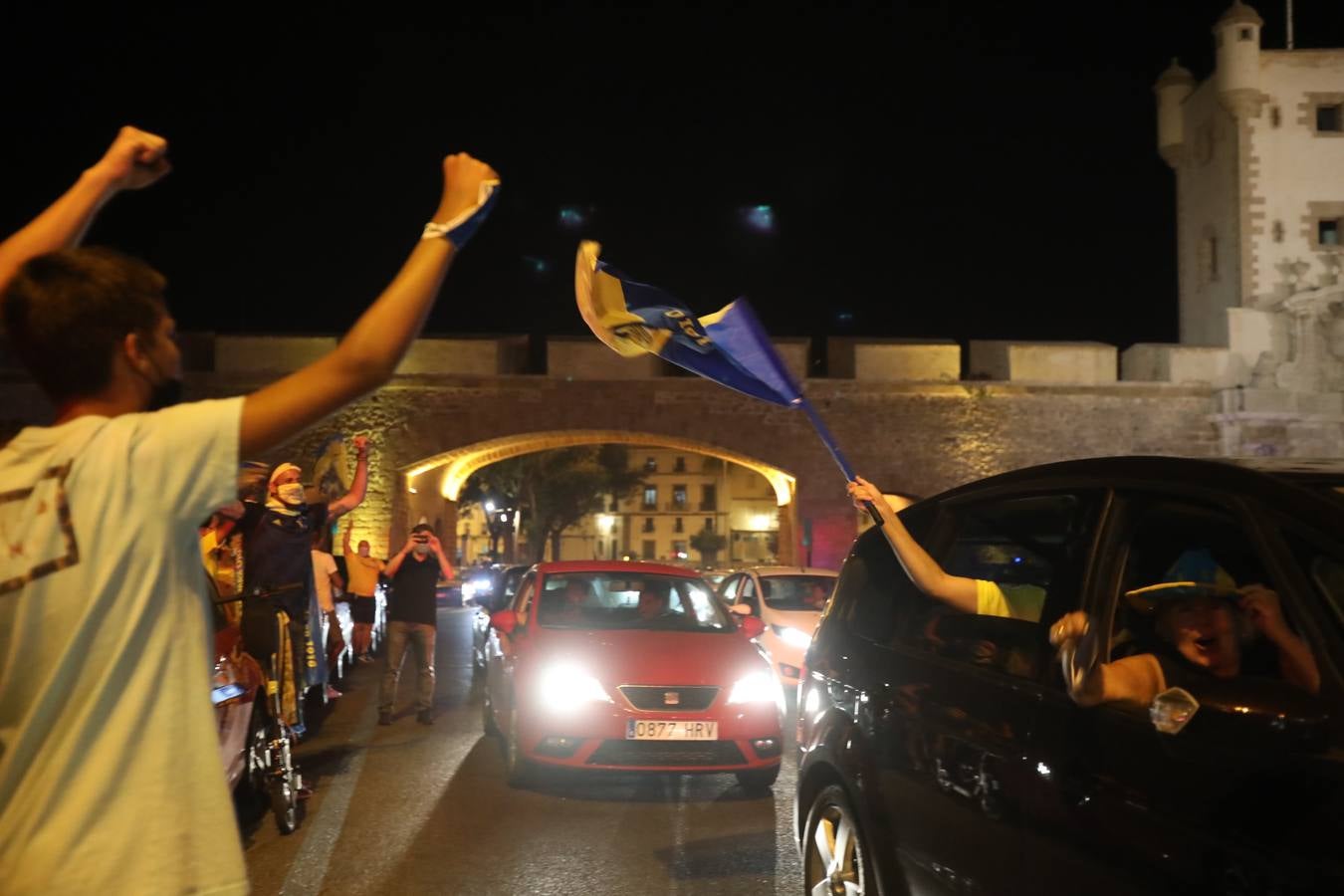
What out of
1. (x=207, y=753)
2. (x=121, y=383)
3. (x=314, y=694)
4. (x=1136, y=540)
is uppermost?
(x=121, y=383)

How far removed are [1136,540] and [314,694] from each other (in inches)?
396

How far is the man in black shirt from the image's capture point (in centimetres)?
1061

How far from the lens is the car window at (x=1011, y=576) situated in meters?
3.04

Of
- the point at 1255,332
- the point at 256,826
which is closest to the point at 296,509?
the point at 256,826

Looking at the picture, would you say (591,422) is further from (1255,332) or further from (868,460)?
(1255,332)

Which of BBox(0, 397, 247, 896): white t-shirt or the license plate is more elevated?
BBox(0, 397, 247, 896): white t-shirt

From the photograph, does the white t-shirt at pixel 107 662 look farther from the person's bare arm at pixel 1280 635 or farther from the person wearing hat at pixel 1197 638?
the person's bare arm at pixel 1280 635

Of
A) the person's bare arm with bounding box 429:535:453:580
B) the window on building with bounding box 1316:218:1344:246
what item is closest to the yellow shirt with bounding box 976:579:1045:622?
the person's bare arm with bounding box 429:535:453:580

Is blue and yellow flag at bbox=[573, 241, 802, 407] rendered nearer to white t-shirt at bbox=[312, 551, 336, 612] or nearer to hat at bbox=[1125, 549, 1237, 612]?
hat at bbox=[1125, 549, 1237, 612]

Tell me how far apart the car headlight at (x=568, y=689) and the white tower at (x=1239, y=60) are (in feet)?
94.1

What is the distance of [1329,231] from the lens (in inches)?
1172

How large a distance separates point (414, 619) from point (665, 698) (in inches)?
153

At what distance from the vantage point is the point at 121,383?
1838mm

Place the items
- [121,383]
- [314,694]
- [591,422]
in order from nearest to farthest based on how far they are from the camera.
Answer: [121,383]
[314,694]
[591,422]
